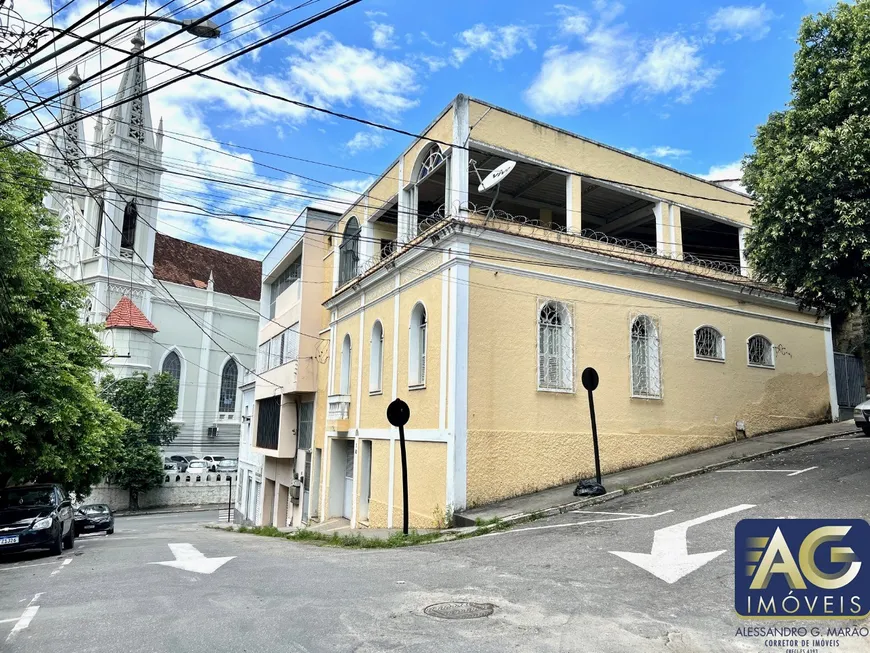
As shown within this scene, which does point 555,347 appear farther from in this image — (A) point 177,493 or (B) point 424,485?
(A) point 177,493

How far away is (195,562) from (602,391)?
30.7 feet

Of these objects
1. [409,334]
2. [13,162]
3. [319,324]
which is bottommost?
[409,334]

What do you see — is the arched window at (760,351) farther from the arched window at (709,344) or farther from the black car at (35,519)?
the black car at (35,519)

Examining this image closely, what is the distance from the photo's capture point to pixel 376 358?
18.1 m

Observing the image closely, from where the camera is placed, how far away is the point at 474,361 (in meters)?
13.3

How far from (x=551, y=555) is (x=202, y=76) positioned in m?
7.49

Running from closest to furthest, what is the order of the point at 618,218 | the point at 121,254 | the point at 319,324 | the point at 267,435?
the point at 618,218
the point at 319,324
the point at 267,435
the point at 121,254

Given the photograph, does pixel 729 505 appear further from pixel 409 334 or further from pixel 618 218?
pixel 618 218

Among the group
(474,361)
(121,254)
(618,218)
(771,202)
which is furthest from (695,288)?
(121,254)

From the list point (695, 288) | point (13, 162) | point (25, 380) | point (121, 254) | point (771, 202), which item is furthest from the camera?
point (121, 254)

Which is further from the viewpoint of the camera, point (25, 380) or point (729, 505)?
point (25, 380)

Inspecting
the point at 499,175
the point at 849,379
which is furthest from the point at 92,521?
the point at 849,379

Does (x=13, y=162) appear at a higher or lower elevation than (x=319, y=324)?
higher

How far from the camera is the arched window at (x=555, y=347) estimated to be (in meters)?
14.4
